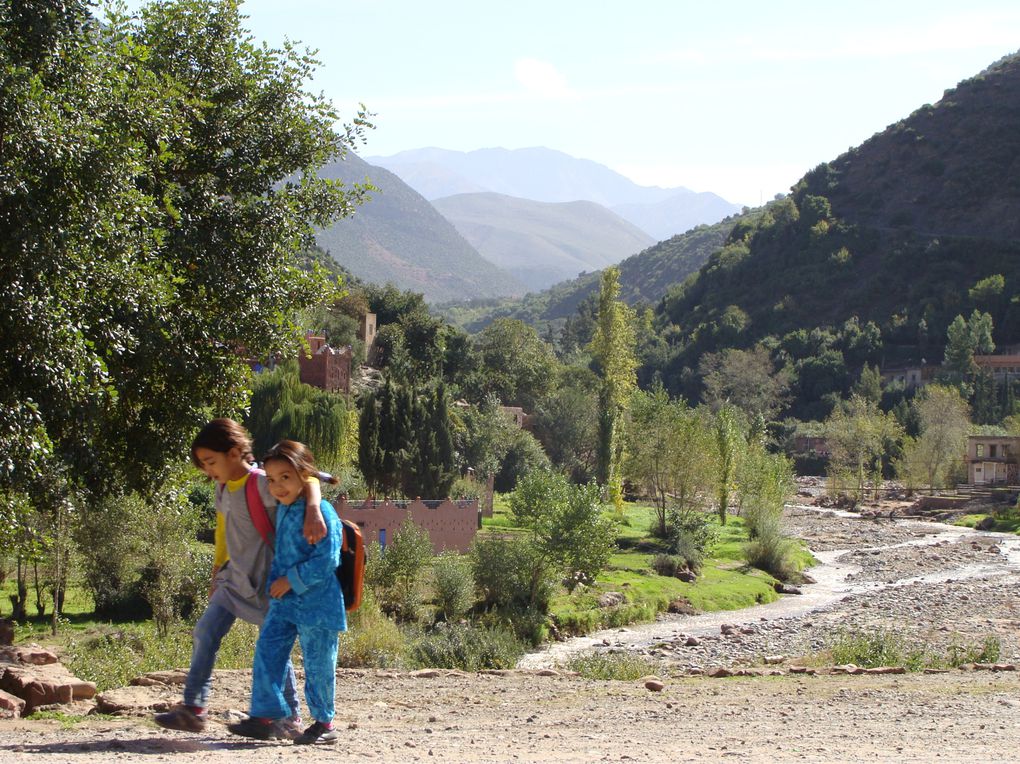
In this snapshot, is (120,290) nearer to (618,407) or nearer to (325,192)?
(325,192)

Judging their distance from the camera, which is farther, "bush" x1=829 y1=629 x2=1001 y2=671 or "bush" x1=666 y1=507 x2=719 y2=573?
"bush" x1=666 y1=507 x2=719 y2=573

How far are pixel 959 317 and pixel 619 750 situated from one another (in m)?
105

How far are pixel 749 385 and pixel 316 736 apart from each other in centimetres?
10330

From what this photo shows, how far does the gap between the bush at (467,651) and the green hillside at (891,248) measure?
98234 millimetres

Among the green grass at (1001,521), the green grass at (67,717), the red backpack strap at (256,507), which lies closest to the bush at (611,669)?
the green grass at (67,717)

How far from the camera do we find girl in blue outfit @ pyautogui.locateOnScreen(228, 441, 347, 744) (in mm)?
6953

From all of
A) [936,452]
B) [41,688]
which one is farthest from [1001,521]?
[41,688]

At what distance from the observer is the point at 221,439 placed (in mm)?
7188

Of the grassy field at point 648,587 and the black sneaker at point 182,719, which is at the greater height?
the black sneaker at point 182,719

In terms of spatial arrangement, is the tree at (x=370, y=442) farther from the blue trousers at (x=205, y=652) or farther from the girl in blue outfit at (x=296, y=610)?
the girl in blue outfit at (x=296, y=610)

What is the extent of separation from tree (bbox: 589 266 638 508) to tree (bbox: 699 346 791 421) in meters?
46.0

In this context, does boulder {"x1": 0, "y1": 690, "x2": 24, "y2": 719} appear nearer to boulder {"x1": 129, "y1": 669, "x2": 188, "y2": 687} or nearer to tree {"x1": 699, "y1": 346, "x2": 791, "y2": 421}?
boulder {"x1": 129, "y1": 669, "x2": 188, "y2": 687}

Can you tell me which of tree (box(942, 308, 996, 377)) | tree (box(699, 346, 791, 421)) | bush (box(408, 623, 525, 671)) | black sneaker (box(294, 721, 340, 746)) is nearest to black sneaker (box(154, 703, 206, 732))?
black sneaker (box(294, 721, 340, 746))

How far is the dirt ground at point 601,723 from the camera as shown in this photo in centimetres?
729
